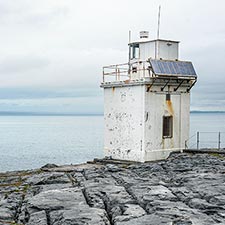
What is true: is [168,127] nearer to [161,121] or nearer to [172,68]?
[161,121]

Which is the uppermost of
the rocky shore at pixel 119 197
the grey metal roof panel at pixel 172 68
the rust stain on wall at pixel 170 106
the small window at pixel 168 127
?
the grey metal roof panel at pixel 172 68

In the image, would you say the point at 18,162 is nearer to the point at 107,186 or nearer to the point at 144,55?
the point at 144,55

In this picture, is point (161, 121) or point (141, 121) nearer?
point (141, 121)

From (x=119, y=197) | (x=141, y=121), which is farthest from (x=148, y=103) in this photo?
(x=119, y=197)

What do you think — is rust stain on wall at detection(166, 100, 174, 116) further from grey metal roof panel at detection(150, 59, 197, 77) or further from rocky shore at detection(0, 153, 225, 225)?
rocky shore at detection(0, 153, 225, 225)

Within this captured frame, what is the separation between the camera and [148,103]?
66.0ft

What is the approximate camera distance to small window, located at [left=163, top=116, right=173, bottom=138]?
2097 cm

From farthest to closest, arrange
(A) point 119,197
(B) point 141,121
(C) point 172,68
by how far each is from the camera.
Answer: (C) point 172,68 → (B) point 141,121 → (A) point 119,197

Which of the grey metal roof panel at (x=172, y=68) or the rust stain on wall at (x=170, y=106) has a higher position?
the grey metal roof panel at (x=172, y=68)

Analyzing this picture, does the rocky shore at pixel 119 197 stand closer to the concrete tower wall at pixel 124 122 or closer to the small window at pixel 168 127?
the concrete tower wall at pixel 124 122

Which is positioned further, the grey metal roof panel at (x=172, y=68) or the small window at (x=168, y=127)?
the small window at (x=168, y=127)

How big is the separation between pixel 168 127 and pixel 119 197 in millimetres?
10299

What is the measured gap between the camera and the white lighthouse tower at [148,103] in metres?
20.1

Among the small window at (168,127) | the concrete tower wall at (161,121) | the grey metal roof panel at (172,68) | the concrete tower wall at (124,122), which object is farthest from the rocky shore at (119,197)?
the grey metal roof panel at (172,68)
